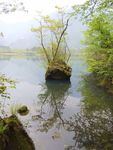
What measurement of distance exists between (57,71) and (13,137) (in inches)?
1306

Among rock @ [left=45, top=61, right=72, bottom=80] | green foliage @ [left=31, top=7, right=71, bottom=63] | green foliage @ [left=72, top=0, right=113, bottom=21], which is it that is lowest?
rock @ [left=45, top=61, right=72, bottom=80]

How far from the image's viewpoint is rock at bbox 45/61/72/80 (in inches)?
1711

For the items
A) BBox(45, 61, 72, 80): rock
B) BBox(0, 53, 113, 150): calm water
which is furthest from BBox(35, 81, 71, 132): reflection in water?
BBox(45, 61, 72, 80): rock

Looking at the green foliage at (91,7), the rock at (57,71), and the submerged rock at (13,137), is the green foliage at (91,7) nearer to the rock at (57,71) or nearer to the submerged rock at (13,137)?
the submerged rock at (13,137)

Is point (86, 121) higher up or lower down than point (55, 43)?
higher up

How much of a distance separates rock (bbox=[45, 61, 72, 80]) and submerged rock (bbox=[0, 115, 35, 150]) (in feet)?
107

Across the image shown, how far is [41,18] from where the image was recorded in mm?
46375

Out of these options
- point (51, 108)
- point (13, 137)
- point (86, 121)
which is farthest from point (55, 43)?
point (13, 137)

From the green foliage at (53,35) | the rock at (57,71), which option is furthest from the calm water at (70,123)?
the green foliage at (53,35)

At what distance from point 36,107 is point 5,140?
1274 cm

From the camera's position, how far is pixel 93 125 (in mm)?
17250

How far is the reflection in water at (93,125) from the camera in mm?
13918

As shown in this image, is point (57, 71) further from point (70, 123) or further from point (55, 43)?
point (70, 123)

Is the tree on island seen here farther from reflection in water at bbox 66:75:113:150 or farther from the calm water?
reflection in water at bbox 66:75:113:150
